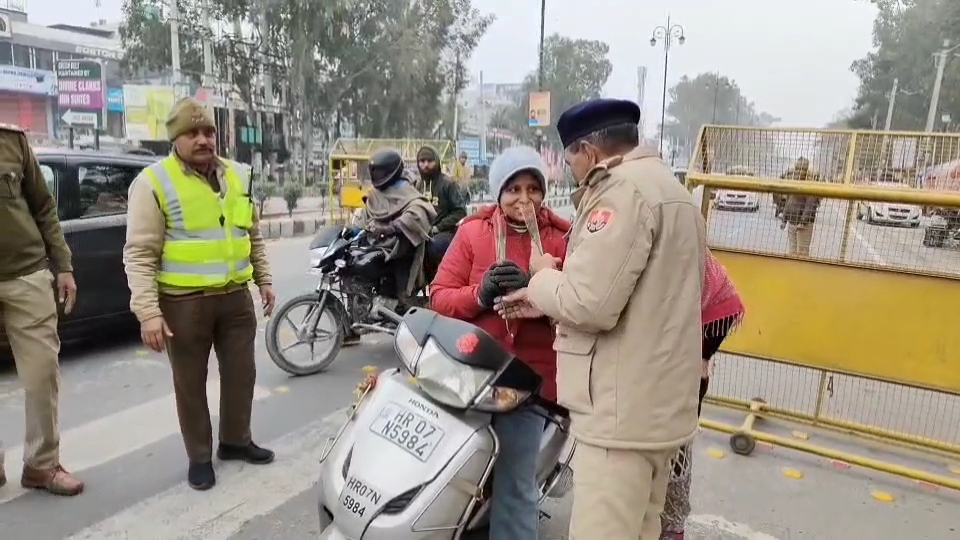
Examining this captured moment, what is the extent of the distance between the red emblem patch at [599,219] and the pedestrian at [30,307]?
255 centimetres

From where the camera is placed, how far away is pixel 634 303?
1757 mm

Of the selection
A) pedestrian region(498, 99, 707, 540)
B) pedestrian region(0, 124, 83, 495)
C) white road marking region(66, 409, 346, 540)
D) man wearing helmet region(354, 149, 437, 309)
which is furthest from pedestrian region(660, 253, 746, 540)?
man wearing helmet region(354, 149, 437, 309)

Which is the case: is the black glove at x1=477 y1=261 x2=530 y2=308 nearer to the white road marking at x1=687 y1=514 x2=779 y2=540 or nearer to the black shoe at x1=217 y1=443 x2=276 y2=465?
the white road marking at x1=687 y1=514 x2=779 y2=540

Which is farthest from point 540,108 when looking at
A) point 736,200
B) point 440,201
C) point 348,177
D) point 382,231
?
point 736,200

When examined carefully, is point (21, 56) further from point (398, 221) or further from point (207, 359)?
point (207, 359)

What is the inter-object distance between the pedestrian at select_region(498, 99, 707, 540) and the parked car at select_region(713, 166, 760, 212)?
2074mm

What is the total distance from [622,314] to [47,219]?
276cm

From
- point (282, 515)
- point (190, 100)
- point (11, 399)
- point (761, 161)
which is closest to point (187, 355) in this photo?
point (282, 515)

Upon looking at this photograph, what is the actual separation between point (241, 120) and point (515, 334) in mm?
27712

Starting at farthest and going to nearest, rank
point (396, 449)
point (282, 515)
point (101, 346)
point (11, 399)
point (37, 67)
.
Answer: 1. point (37, 67)
2. point (101, 346)
3. point (11, 399)
4. point (282, 515)
5. point (396, 449)

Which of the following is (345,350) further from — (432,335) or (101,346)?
(432,335)

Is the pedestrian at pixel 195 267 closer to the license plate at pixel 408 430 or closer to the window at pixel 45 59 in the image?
the license plate at pixel 408 430

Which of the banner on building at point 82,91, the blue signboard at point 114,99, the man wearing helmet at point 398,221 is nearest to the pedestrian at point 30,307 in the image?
the man wearing helmet at point 398,221

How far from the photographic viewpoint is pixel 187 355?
316 cm
